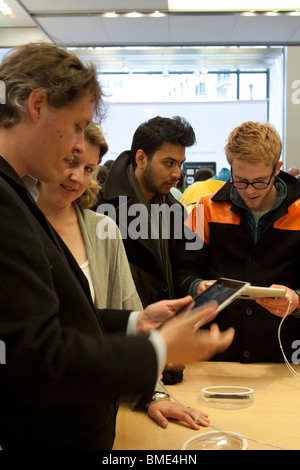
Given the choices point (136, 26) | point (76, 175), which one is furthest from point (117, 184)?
point (136, 26)

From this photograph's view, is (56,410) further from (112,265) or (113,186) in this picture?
(113,186)

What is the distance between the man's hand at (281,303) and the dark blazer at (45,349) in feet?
3.04

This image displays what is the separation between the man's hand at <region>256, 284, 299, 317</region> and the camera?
1660mm

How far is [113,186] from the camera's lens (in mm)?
2191

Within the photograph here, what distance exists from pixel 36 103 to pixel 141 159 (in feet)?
4.97

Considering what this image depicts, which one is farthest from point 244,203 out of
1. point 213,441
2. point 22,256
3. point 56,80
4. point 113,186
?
point 22,256

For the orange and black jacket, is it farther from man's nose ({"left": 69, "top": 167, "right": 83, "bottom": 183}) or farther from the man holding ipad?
the man holding ipad

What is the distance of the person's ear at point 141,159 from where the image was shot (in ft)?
7.90

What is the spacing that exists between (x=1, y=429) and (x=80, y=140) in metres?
0.63

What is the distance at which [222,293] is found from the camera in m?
1.21

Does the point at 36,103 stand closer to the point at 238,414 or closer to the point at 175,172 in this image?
the point at 238,414

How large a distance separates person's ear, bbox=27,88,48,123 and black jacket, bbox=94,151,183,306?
1132 mm

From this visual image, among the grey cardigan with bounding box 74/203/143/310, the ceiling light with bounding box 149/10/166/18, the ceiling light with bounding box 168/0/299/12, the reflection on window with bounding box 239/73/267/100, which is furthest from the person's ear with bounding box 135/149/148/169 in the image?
the reflection on window with bounding box 239/73/267/100

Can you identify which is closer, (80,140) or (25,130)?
(25,130)
